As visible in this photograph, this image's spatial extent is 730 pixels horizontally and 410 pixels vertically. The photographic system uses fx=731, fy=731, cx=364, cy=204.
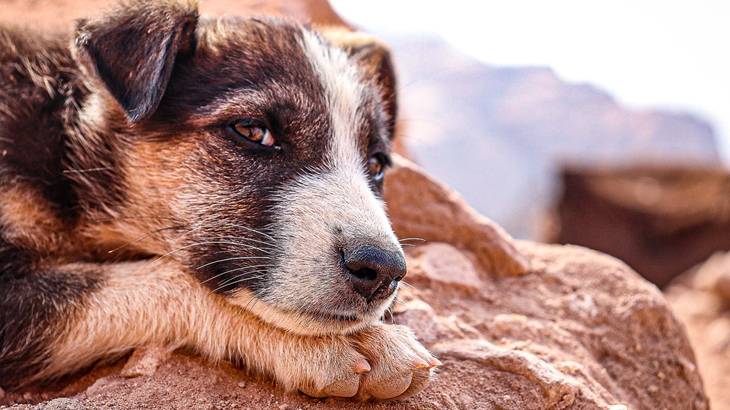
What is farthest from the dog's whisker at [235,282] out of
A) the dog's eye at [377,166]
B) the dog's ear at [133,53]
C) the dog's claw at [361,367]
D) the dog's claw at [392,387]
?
the dog's eye at [377,166]

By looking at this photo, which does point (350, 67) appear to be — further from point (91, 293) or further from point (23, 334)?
point (23, 334)

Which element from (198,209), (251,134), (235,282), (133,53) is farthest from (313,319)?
(133,53)

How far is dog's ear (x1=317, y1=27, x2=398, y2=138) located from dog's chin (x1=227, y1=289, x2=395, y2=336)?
1.64 metres

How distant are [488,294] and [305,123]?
4.63ft

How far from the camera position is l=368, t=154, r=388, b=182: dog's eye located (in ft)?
11.2

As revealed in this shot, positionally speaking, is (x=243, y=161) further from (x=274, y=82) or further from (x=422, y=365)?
(x=422, y=365)

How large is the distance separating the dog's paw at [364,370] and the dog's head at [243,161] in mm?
89

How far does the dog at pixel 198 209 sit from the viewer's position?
2.57 meters

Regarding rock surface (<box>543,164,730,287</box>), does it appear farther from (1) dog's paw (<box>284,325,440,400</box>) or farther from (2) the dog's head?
(1) dog's paw (<box>284,325,440,400</box>)

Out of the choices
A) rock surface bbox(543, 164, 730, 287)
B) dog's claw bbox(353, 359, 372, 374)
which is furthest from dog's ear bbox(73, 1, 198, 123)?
rock surface bbox(543, 164, 730, 287)

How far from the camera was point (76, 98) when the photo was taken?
337 cm

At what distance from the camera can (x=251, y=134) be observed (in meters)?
2.93

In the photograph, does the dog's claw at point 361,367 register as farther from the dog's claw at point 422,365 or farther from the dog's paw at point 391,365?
the dog's claw at point 422,365

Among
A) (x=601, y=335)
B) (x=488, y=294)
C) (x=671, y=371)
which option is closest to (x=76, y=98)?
(x=488, y=294)
